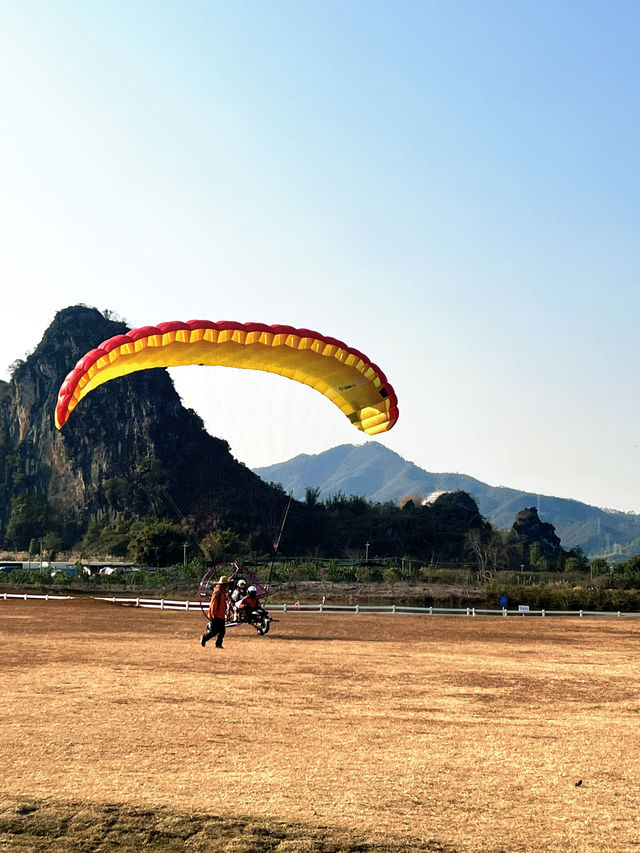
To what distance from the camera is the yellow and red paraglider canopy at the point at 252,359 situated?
66.6ft

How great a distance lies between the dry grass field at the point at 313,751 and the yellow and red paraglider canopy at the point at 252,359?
23.2 feet

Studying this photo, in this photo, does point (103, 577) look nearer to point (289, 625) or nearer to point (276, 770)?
point (289, 625)

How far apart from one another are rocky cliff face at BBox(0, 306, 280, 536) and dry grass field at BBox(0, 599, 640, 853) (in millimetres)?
132302

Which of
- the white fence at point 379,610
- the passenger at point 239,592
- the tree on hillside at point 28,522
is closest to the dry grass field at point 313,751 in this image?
the passenger at point 239,592

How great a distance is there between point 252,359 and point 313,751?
14.7 m

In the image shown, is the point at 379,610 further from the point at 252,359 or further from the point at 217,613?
the point at 217,613

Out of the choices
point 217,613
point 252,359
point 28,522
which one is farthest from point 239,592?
point 28,522

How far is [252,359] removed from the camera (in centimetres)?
2298

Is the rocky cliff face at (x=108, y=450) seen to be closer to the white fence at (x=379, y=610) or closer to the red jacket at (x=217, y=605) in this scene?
the white fence at (x=379, y=610)

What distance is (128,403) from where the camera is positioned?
541 feet

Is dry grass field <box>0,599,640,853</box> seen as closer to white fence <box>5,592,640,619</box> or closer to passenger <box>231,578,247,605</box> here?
passenger <box>231,578,247,605</box>

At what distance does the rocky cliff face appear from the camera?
504 ft

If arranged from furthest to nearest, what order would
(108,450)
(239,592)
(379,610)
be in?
(108,450)
(379,610)
(239,592)

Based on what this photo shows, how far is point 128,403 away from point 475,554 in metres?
75.2
